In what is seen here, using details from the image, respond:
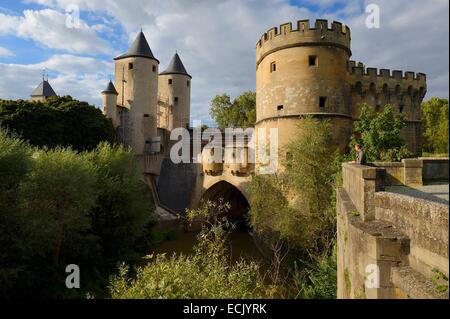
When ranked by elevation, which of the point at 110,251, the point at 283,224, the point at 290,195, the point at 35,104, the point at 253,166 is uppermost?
the point at 35,104

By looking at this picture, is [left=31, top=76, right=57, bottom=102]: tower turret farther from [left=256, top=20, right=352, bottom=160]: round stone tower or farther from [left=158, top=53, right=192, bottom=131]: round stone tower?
[left=256, top=20, right=352, bottom=160]: round stone tower

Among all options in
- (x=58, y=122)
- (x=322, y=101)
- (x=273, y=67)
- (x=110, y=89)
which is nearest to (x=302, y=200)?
(x=322, y=101)

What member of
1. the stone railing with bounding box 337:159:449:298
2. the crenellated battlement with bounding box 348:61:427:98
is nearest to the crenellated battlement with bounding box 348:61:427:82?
the crenellated battlement with bounding box 348:61:427:98

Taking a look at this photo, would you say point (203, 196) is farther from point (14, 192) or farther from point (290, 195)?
point (14, 192)

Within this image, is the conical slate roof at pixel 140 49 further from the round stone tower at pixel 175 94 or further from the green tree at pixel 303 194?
the green tree at pixel 303 194

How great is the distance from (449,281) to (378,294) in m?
1.09

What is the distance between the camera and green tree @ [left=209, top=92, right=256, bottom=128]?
43062mm

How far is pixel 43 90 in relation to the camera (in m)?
35.2

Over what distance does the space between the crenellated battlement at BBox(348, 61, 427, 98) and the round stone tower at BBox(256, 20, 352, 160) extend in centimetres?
217

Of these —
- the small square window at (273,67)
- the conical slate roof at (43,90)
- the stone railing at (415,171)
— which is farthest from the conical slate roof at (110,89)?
the stone railing at (415,171)

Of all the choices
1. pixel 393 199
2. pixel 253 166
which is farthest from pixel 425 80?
pixel 393 199

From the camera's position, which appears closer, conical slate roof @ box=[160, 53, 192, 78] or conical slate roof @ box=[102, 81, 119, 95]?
conical slate roof @ box=[102, 81, 119, 95]

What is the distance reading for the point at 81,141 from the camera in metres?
25.1

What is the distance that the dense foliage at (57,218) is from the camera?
12.1 meters
